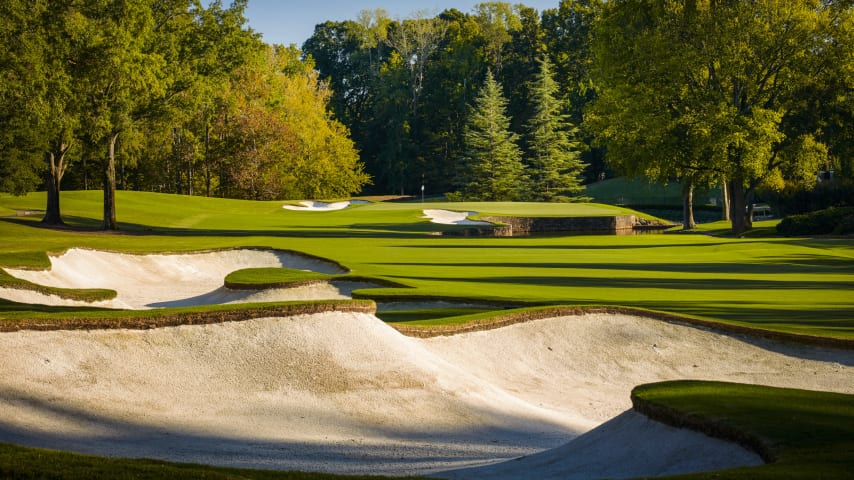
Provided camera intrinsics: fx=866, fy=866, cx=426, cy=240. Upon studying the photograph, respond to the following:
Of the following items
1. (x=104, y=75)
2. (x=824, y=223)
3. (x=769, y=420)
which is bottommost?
(x=769, y=420)

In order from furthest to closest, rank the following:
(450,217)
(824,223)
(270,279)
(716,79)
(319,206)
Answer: (319,206) → (450,217) → (716,79) → (824,223) → (270,279)

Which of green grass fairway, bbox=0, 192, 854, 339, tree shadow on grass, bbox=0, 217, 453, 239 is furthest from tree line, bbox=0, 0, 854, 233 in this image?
green grass fairway, bbox=0, 192, 854, 339

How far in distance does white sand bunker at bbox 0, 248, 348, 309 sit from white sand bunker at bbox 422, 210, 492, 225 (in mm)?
22791

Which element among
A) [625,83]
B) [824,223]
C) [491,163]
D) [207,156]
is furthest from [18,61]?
[491,163]

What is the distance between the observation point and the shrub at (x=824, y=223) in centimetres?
3803

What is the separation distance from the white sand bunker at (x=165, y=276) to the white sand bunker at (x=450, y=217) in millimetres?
22791

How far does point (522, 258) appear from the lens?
A: 2933cm

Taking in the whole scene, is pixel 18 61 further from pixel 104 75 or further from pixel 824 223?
pixel 824 223

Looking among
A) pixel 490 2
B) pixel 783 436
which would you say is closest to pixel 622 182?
pixel 490 2

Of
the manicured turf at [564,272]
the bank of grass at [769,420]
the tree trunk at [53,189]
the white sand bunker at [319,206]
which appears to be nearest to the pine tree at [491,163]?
the white sand bunker at [319,206]

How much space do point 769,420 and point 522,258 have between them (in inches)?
861

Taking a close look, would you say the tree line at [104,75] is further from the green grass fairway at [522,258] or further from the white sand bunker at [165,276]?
the white sand bunker at [165,276]

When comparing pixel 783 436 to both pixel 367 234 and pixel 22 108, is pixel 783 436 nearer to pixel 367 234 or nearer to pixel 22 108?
pixel 22 108

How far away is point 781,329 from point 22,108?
26432mm
